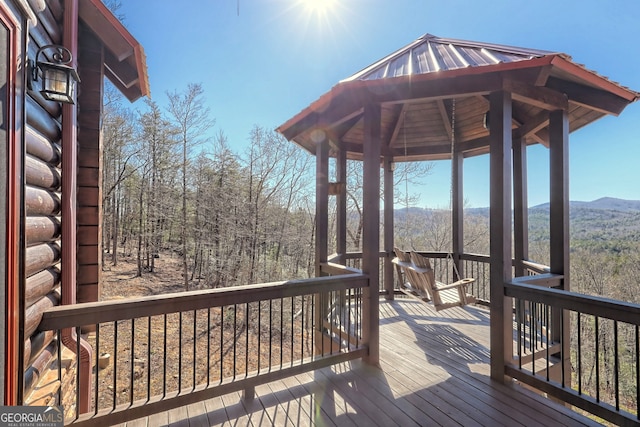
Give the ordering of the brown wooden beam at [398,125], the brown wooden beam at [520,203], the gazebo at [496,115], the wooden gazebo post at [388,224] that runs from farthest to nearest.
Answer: the wooden gazebo post at [388,224], the brown wooden beam at [398,125], the brown wooden beam at [520,203], the gazebo at [496,115]

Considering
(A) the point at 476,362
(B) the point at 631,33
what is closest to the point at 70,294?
(A) the point at 476,362

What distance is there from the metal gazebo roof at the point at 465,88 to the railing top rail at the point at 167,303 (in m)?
1.94

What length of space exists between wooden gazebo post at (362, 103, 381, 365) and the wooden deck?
333 mm

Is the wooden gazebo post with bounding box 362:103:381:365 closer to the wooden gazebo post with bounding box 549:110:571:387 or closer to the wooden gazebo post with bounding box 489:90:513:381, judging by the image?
the wooden gazebo post with bounding box 489:90:513:381

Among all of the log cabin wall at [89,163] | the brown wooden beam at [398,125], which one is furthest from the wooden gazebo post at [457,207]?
the log cabin wall at [89,163]

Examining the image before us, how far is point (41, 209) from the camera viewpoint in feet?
5.98

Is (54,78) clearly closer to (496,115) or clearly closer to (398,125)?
(496,115)

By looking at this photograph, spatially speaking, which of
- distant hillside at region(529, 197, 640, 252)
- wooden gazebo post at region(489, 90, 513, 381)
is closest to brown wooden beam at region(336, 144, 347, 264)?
wooden gazebo post at region(489, 90, 513, 381)

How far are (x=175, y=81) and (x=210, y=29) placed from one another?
4895 mm

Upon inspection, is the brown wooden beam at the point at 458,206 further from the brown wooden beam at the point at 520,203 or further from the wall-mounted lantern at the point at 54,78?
the wall-mounted lantern at the point at 54,78

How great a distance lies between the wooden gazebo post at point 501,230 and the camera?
268cm

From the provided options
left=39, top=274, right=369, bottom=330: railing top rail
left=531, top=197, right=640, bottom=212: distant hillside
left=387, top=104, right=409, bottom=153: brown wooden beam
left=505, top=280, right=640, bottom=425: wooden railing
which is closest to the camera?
left=39, top=274, right=369, bottom=330: railing top rail

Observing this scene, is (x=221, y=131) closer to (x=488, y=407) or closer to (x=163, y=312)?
(x=163, y=312)

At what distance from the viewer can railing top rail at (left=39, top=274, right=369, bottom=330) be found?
1.80 meters
